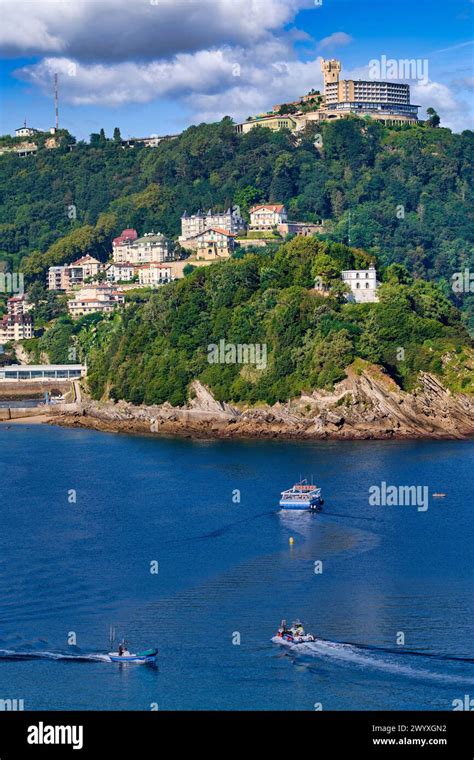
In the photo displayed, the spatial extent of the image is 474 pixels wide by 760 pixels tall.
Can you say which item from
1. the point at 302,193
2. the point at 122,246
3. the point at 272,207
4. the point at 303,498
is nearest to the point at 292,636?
the point at 303,498

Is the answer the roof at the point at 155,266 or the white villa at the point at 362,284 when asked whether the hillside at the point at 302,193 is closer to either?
the roof at the point at 155,266

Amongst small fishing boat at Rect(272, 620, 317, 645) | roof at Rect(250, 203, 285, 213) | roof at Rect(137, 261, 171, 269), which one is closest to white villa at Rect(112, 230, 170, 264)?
roof at Rect(137, 261, 171, 269)

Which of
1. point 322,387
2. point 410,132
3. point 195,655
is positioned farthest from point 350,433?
point 410,132

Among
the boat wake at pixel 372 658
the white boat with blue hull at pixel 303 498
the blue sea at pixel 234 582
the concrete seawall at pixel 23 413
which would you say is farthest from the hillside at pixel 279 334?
the boat wake at pixel 372 658

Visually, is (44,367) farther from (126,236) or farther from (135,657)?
(135,657)

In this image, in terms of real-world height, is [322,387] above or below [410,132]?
below

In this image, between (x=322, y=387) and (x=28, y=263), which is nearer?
(x=322, y=387)

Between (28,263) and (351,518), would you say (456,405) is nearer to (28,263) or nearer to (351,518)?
(351,518)
